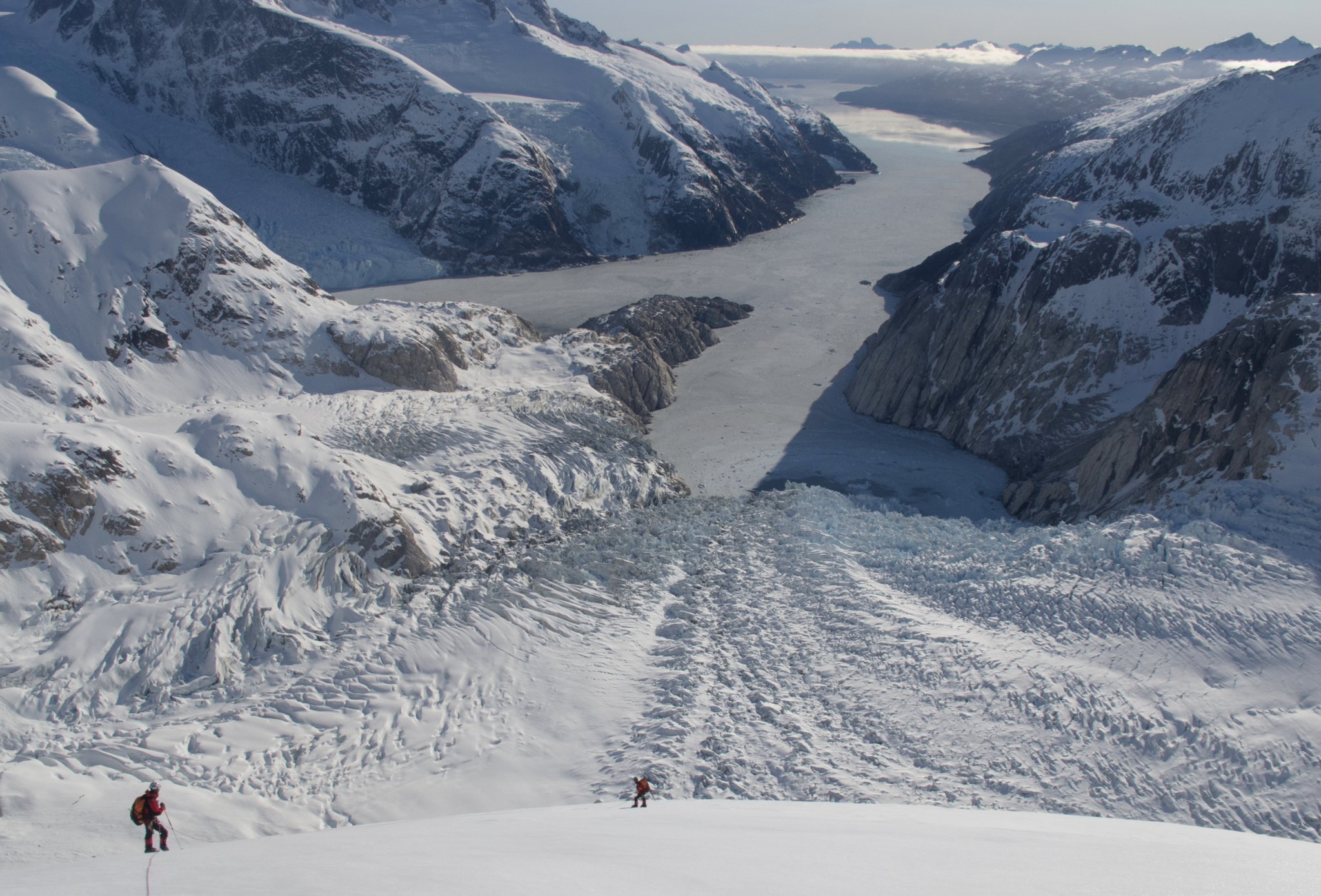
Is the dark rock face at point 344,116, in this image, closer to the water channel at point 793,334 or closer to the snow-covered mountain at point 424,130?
the snow-covered mountain at point 424,130

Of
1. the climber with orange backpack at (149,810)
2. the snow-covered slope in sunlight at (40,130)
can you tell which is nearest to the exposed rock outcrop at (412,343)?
the climber with orange backpack at (149,810)

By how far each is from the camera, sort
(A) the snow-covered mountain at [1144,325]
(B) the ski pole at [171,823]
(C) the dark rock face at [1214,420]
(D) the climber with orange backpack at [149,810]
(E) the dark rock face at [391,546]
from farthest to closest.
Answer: (A) the snow-covered mountain at [1144,325], (C) the dark rock face at [1214,420], (E) the dark rock face at [391,546], (B) the ski pole at [171,823], (D) the climber with orange backpack at [149,810]

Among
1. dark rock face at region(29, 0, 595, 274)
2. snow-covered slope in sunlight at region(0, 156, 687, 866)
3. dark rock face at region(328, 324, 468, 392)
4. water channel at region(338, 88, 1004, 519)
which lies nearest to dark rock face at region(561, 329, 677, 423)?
snow-covered slope in sunlight at region(0, 156, 687, 866)

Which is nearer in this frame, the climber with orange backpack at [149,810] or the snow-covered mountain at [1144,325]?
the climber with orange backpack at [149,810]

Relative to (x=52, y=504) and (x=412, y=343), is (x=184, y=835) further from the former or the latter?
(x=412, y=343)

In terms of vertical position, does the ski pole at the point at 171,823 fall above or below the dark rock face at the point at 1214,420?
below

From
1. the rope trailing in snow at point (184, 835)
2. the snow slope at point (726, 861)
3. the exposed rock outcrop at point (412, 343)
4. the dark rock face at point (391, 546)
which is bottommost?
the rope trailing in snow at point (184, 835)

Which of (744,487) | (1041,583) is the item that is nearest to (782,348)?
(744,487)

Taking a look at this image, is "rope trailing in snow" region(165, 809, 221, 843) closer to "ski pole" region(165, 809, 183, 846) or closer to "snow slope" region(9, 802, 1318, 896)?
"ski pole" region(165, 809, 183, 846)
